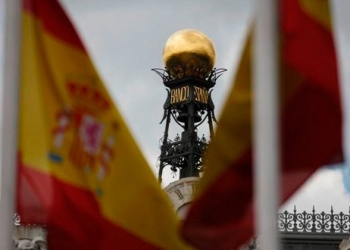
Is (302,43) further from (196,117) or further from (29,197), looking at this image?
(196,117)

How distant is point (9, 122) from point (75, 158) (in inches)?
32.1

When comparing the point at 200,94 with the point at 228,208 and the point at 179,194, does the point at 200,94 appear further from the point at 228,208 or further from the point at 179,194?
the point at 228,208

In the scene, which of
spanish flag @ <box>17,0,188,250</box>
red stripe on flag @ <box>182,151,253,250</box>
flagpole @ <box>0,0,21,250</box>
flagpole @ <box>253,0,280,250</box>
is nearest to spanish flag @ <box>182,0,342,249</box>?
red stripe on flag @ <box>182,151,253,250</box>

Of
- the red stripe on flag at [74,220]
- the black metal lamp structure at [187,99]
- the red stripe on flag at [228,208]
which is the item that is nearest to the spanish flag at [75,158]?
the red stripe on flag at [74,220]

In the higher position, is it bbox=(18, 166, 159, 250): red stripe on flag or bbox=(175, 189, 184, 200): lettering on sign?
bbox=(175, 189, 184, 200): lettering on sign

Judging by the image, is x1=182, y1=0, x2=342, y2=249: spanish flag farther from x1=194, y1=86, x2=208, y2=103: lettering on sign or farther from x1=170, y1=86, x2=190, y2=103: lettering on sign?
x1=194, y1=86, x2=208, y2=103: lettering on sign

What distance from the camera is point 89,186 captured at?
13602 mm

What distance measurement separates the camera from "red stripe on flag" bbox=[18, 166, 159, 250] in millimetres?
13305

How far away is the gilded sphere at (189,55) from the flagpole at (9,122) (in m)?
33.9

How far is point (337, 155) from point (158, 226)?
2.39m

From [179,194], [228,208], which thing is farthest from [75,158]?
[179,194]

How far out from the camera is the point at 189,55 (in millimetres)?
48000

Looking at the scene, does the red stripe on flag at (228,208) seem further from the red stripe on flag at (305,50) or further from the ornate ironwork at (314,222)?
the ornate ironwork at (314,222)

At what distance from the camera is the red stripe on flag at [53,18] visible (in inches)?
543
